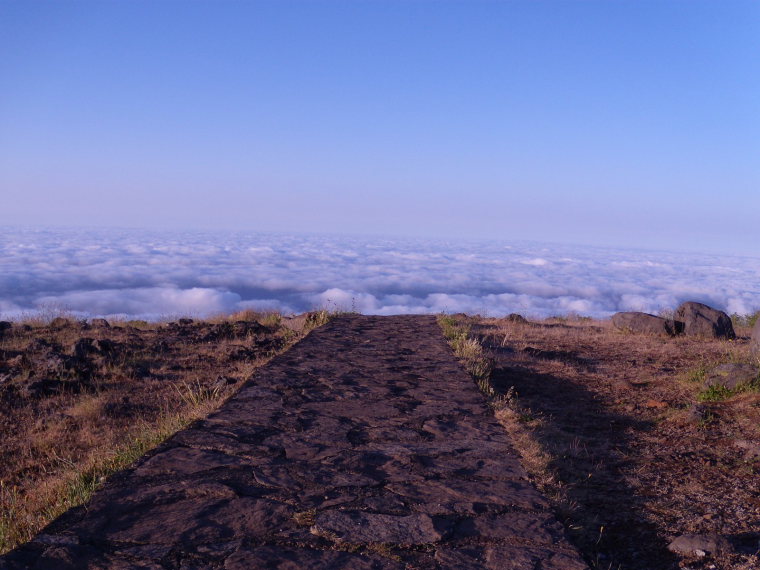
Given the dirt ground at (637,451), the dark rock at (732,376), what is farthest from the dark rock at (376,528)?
the dark rock at (732,376)

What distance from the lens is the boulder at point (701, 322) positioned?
1298cm

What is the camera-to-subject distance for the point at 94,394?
8.15 metres

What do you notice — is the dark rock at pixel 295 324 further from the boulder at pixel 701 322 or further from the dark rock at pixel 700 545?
the dark rock at pixel 700 545

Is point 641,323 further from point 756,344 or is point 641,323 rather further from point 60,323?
point 60,323

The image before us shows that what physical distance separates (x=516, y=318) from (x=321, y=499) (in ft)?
41.1

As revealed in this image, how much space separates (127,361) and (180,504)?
23.1 feet

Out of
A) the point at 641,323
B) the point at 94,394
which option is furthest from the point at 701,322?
the point at 94,394

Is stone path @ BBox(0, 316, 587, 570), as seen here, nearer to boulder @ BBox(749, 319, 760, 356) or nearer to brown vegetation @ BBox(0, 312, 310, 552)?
brown vegetation @ BBox(0, 312, 310, 552)

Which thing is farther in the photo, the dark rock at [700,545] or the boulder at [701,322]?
the boulder at [701,322]

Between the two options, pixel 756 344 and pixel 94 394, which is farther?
pixel 756 344

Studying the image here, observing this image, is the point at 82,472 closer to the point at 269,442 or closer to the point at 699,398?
the point at 269,442

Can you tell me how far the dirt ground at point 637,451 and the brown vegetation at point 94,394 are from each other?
2.89 meters

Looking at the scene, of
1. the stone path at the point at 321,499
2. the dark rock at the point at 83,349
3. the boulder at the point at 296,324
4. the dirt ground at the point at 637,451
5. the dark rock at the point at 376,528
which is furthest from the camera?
the boulder at the point at 296,324

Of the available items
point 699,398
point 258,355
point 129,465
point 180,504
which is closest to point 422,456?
point 180,504
